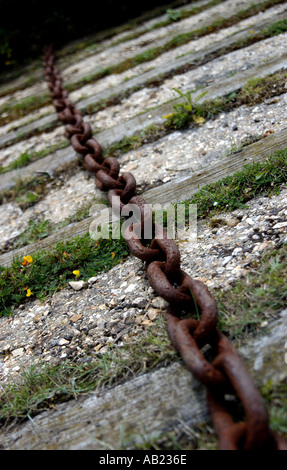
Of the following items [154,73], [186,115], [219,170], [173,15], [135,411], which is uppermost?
[173,15]

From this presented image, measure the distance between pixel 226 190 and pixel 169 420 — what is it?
55.5 inches

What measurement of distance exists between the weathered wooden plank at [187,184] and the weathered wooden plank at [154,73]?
5.92ft

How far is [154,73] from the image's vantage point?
395 cm

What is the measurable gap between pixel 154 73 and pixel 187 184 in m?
2.09

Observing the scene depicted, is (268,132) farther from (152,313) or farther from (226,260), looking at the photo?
(152,313)

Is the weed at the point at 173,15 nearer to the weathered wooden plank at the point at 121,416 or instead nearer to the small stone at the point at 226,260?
the small stone at the point at 226,260

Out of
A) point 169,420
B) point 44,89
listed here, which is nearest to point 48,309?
point 169,420

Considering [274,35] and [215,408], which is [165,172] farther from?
[274,35]

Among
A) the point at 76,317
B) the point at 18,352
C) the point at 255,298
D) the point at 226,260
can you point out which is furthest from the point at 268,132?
the point at 18,352

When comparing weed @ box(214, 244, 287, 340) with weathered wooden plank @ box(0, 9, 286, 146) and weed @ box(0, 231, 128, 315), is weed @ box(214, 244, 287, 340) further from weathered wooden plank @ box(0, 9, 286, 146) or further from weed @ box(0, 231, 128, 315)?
weathered wooden plank @ box(0, 9, 286, 146)

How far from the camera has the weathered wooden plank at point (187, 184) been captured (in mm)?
2385

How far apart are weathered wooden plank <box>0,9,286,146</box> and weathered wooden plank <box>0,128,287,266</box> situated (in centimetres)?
180

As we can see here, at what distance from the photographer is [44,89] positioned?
194 inches

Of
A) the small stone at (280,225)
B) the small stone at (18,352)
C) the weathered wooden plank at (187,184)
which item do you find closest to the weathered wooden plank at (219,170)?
the weathered wooden plank at (187,184)
